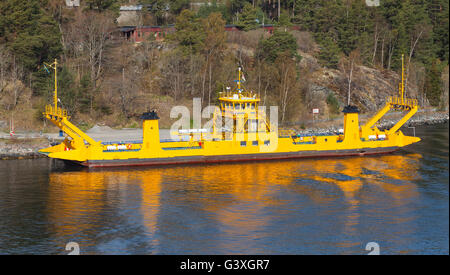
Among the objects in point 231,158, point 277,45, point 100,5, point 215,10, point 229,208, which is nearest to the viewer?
point 229,208

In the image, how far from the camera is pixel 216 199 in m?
53.1

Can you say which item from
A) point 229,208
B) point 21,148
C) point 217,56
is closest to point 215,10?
point 217,56

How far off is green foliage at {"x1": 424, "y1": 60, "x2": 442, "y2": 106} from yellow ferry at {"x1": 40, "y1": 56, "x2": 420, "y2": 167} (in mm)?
34634

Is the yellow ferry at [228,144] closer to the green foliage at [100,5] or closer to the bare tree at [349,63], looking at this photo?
the bare tree at [349,63]

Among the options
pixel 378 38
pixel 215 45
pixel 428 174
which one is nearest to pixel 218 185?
pixel 428 174

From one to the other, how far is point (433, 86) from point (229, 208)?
68181 millimetres

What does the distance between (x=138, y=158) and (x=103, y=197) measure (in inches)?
519

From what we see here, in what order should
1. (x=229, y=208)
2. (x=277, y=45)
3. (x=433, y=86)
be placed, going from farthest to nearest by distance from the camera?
(x=433, y=86) < (x=277, y=45) < (x=229, y=208)

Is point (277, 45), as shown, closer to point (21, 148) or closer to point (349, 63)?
point (349, 63)

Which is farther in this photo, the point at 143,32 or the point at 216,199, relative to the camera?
the point at 143,32

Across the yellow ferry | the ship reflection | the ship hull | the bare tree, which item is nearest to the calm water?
the ship reflection

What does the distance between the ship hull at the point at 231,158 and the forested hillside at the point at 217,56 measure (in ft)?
59.0

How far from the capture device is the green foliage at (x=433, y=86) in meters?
109

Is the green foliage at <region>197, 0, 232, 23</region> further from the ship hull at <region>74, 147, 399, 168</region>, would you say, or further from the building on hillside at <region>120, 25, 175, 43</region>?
the ship hull at <region>74, 147, 399, 168</region>
